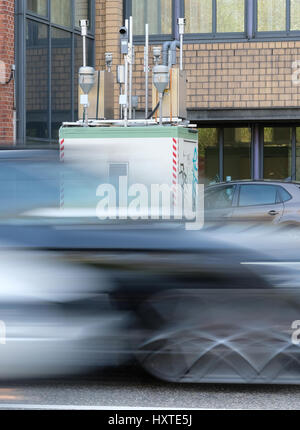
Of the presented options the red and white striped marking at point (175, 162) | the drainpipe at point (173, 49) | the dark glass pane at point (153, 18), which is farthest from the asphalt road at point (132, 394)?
the dark glass pane at point (153, 18)

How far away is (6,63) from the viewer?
16.8 meters

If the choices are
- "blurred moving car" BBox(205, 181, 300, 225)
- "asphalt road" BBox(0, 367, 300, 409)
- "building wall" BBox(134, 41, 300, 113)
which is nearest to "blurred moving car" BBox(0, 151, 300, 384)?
"asphalt road" BBox(0, 367, 300, 409)

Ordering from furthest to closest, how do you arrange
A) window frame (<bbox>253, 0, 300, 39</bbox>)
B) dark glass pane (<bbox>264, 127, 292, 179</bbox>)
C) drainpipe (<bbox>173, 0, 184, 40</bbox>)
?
dark glass pane (<bbox>264, 127, 292, 179</bbox>)
drainpipe (<bbox>173, 0, 184, 40</bbox>)
window frame (<bbox>253, 0, 300, 39</bbox>)

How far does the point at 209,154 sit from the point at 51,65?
5205mm

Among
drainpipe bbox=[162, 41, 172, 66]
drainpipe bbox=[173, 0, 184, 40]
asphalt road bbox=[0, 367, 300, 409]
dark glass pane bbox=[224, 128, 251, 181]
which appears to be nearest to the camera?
asphalt road bbox=[0, 367, 300, 409]

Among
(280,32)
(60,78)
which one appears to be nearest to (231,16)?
(280,32)

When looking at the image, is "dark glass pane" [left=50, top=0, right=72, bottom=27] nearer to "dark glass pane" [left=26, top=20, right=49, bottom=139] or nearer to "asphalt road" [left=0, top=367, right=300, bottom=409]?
"dark glass pane" [left=26, top=20, right=49, bottom=139]

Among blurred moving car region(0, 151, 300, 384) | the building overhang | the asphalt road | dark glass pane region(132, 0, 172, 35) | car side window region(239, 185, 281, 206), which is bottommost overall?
the asphalt road

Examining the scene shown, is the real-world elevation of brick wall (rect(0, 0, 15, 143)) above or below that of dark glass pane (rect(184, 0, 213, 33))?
below

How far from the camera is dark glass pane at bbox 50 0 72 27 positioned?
739 inches

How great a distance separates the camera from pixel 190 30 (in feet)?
69.6

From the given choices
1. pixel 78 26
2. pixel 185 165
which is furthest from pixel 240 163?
pixel 185 165

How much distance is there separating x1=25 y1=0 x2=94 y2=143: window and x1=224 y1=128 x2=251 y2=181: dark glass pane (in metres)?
4.07
